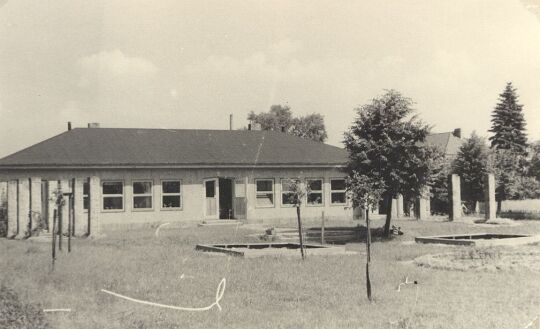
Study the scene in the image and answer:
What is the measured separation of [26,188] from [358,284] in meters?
12.9

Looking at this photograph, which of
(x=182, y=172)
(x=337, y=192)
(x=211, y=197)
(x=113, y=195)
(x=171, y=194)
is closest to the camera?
(x=113, y=195)

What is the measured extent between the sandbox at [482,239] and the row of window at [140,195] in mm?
12155

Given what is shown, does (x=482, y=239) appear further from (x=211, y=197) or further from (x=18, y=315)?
(x=18, y=315)

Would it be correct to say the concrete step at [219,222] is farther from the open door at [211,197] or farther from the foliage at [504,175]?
the foliage at [504,175]

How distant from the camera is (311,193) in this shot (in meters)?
31.5

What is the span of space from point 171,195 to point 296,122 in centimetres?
3937

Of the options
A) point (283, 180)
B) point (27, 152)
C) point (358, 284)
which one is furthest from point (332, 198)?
point (358, 284)

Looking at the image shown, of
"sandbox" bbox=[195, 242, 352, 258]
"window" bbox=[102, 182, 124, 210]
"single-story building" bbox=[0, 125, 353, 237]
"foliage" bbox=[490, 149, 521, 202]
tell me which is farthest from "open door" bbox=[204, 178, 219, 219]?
"foliage" bbox=[490, 149, 521, 202]

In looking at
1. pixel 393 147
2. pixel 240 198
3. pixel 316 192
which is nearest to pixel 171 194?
pixel 240 198

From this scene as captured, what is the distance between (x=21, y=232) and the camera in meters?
20.4

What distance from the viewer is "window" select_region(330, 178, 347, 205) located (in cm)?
3183

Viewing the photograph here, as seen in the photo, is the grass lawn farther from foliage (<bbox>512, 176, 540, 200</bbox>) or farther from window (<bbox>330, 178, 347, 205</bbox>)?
foliage (<bbox>512, 176, 540, 200</bbox>)

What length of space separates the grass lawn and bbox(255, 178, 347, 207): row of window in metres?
13.5

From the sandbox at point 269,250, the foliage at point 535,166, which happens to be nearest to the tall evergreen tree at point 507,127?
the foliage at point 535,166
